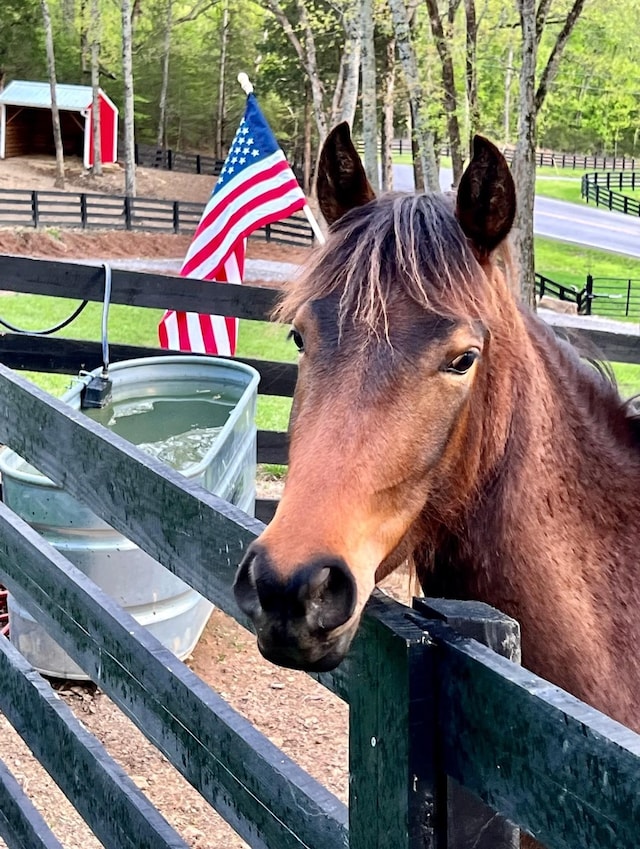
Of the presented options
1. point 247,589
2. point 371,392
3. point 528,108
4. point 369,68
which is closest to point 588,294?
point 369,68

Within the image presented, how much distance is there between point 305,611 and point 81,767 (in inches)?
47.6

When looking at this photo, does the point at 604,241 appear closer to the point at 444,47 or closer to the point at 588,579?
the point at 444,47

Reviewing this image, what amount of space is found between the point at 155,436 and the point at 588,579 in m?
3.19

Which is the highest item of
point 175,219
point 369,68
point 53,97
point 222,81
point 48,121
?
point 222,81

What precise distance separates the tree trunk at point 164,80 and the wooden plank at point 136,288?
35.7 m

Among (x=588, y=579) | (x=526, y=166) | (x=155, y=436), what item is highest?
(x=526, y=166)

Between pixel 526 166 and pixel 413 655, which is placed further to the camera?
pixel 526 166

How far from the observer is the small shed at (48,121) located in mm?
37375

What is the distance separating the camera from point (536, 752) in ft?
3.13

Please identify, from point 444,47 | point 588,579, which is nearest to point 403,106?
point 444,47

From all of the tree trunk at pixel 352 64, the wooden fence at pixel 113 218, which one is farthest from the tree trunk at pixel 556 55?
the wooden fence at pixel 113 218

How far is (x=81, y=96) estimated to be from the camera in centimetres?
3781

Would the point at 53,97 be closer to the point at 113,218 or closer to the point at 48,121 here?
the point at 113,218

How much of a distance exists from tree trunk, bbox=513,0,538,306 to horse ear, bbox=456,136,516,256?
8.60 metres
